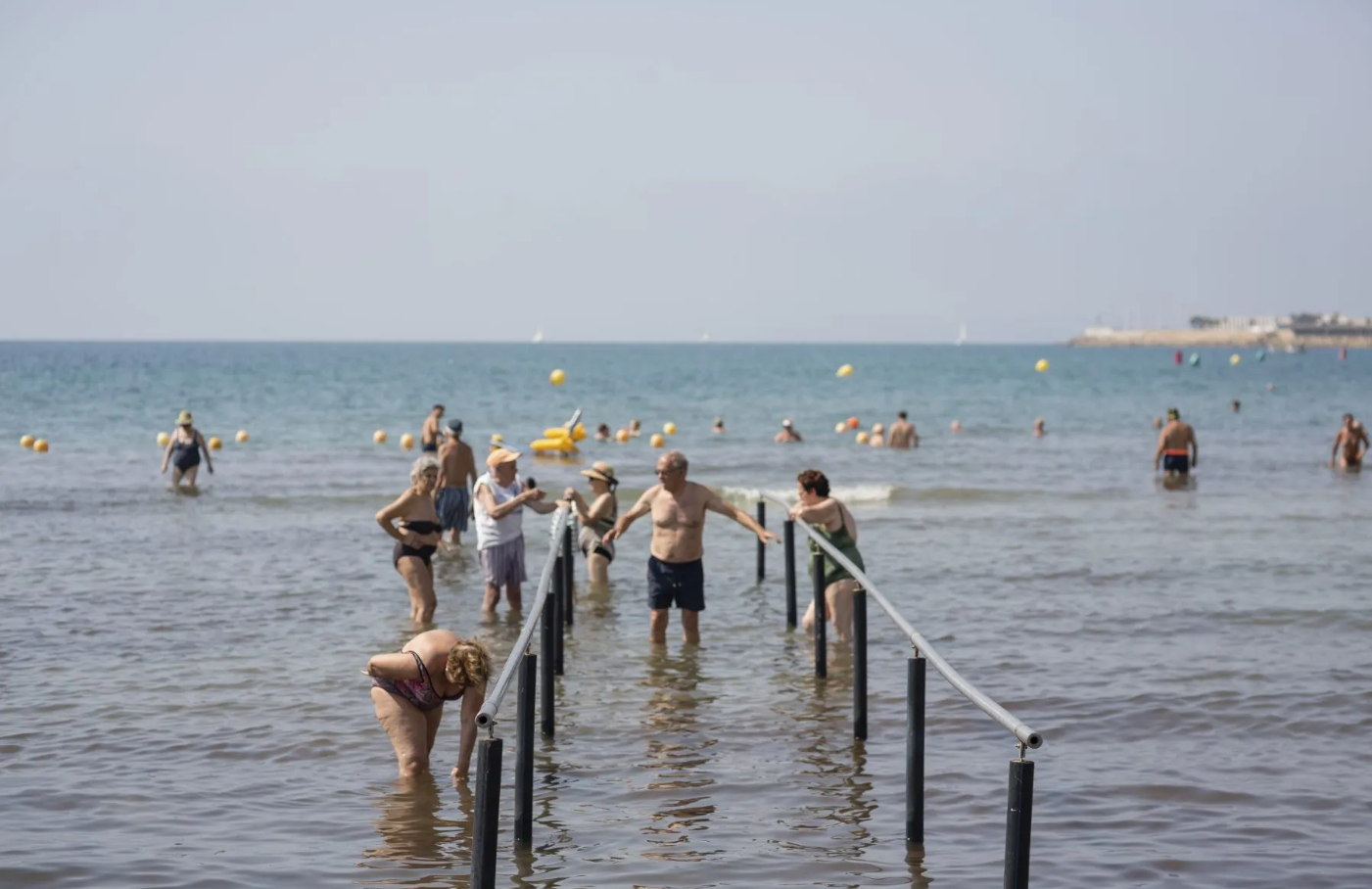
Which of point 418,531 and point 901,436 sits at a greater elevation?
point 901,436

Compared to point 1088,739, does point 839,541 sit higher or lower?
higher

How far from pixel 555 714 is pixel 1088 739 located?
336 cm

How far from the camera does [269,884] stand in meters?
6.86

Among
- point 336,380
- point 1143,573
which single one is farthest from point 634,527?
point 336,380

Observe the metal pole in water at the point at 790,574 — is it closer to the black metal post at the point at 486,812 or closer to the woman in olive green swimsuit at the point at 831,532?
the woman in olive green swimsuit at the point at 831,532

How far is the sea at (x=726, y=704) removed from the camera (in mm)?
7320

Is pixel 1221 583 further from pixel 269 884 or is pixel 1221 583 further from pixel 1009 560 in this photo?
pixel 269 884

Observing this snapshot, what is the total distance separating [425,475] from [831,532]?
3.13 metres

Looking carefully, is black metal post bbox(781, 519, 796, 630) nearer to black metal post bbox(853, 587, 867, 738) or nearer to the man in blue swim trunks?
black metal post bbox(853, 587, 867, 738)

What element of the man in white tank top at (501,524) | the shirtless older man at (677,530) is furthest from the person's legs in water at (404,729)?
the man in white tank top at (501,524)

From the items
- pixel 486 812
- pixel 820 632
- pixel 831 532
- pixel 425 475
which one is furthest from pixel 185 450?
pixel 486 812

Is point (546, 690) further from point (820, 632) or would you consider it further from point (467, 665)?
point (820, 632)

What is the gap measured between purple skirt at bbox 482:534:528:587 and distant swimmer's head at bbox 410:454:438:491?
1.26 m

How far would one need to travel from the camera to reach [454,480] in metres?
17.2
